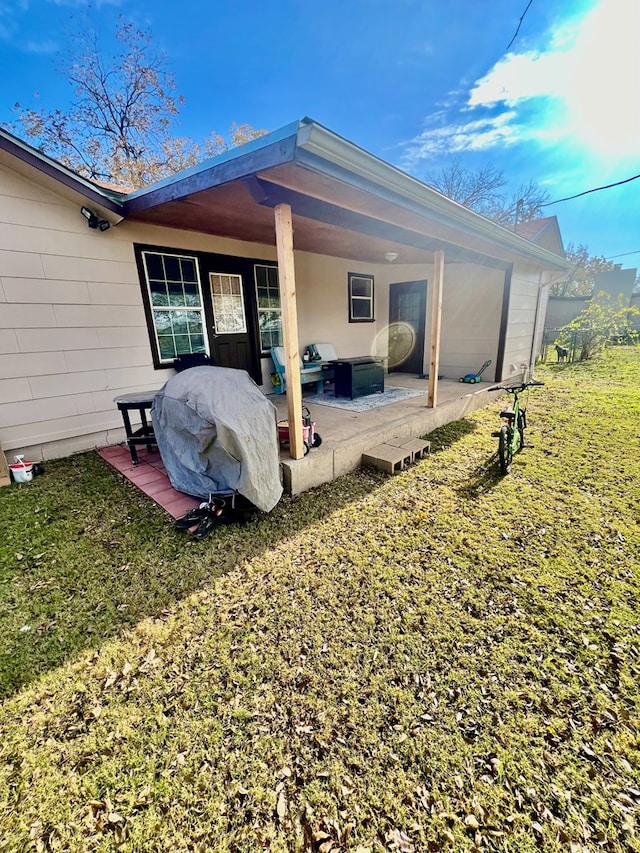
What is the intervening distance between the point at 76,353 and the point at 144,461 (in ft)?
4.97

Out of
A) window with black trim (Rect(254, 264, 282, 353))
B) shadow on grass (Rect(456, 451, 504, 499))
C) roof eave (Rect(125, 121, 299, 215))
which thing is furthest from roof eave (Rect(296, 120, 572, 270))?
window with black trim (Rect(254, 264, 282, 353))

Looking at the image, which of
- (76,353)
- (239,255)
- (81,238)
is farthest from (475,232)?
(76,353)

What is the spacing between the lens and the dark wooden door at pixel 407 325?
28.4 feet

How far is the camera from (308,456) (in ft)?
12.1

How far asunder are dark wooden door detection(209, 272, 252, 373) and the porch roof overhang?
2.26 ft

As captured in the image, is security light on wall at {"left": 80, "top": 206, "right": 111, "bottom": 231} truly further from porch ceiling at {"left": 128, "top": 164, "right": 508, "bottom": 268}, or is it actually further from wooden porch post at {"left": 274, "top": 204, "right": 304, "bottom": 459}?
wooden porch post at {"left": 274, "top": 204, "right": 304, "bottom": 459}

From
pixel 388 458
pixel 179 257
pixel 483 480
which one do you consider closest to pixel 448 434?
pixel 483 480

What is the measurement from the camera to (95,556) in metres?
2.70

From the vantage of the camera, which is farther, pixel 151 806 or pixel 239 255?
pixel 239 255

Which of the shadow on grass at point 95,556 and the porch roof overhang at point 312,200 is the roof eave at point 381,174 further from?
the shadow on grass at point 95,556

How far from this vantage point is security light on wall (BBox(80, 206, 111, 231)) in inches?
161

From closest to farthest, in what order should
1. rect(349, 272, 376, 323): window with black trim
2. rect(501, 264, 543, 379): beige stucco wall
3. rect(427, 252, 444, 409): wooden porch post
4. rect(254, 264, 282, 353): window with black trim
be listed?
rect(427, 252, 444, 409): wooden porch post
rect(254, 264, 282, 353): window with black trim
rect(501, 264, 543, 379): beige stucco wall
rect(349, 272, 376, 323): window with black trim

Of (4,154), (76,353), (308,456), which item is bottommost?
(308,456)

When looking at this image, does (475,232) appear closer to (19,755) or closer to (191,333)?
(191,333)
